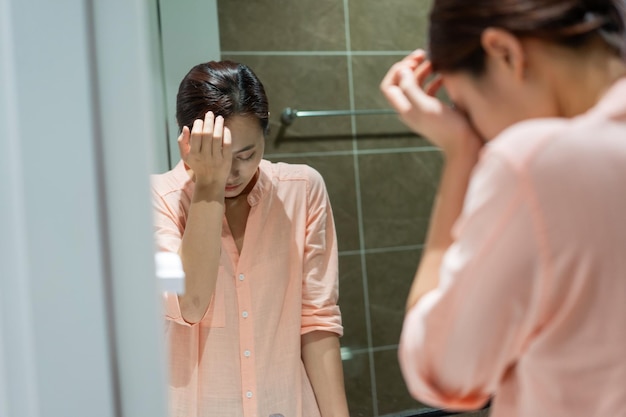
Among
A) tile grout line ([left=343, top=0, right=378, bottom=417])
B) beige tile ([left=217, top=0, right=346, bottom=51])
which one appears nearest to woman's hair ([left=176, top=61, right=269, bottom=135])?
beige tile ([left=217, top=0, right=346, bottom=51])

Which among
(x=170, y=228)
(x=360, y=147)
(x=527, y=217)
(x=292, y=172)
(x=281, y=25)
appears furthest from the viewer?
(x=360, y=147)

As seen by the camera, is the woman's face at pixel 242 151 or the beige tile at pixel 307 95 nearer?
the woman's face at pixel 242 151

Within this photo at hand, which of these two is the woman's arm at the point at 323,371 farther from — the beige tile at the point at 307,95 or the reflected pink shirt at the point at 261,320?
the beige tile at the point at 307,95

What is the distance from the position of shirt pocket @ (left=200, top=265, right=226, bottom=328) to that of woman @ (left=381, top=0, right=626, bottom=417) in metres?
0.42

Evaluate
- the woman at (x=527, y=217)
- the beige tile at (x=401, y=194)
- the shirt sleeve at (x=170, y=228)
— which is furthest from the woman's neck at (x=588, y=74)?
the beige tile at (x=401, y=194)

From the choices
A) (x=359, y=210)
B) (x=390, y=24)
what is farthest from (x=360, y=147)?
(x=390, y=24)

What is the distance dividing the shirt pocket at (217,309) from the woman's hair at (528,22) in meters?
0.48

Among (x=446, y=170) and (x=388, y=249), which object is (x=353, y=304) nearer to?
(x=388, y=249)

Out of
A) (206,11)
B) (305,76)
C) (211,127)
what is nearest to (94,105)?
(211,127)

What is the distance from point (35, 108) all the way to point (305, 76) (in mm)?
882

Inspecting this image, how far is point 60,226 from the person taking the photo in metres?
0.32

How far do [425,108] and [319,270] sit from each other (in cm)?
48

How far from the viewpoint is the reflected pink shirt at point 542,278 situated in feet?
1.10

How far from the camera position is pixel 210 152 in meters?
0.79
